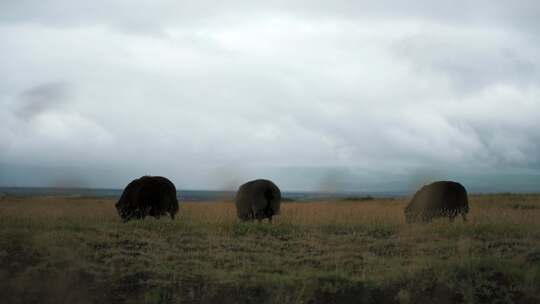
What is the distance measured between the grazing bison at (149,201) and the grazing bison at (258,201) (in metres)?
1.95

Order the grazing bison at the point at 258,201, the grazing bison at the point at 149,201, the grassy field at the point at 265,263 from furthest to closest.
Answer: the grazing bison at the point at 258,201, the grazing bison at the point at 149,201, the grassy field at the point at 265,263

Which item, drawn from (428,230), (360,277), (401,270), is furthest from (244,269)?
(428,230)

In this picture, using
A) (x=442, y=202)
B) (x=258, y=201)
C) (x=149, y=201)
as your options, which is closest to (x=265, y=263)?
(x=258, y=201)

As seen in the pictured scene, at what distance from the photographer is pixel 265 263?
11.5m

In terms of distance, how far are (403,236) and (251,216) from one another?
5.36m

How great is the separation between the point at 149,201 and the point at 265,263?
7225mm

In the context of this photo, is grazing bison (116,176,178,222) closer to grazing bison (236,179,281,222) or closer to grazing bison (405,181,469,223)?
grazing bison (236,179,281,222)

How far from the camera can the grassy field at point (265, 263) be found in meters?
10.1

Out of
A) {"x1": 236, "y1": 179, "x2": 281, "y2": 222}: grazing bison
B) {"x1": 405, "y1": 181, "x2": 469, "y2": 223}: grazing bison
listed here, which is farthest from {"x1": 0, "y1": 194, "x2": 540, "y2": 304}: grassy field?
{"x1": 236, "y1": 179, "x2": 281, "y2": 222}: grazing bison

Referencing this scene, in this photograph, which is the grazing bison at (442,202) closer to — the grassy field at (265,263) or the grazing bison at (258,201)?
the grassy field at (265,263)

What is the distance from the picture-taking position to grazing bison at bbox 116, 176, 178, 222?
1778cm

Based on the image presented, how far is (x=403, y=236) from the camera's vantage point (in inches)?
559

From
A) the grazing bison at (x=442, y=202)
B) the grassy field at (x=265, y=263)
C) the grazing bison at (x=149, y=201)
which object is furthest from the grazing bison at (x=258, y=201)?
the grazing bison at (x=442, y=202)

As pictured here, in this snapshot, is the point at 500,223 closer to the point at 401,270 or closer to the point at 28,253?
the point at 401,270
